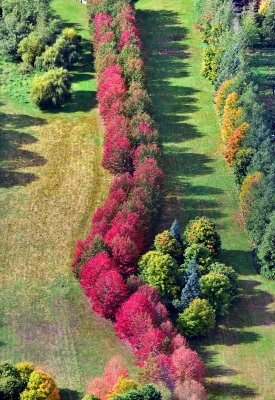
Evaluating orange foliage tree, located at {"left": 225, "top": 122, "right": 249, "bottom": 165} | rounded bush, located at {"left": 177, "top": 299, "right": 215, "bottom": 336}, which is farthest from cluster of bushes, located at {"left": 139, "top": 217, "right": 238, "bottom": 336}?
orange foliage tree, located at {"left": 225, "top": 122, "right": 249, "bottom": 165}

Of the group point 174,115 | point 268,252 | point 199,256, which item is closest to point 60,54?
point 174,115

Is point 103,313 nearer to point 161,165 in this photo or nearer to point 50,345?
point 50,345

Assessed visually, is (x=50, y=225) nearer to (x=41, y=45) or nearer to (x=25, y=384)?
(x=25, y=384)

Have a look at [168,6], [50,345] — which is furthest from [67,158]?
[168,6]

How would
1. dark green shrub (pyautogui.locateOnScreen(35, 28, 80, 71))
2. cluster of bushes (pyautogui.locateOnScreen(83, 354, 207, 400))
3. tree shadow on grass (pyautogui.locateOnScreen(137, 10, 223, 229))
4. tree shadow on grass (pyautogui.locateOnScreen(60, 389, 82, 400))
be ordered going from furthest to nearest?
dark green shrub (pyautogui.locateOnScreen(35, 28, 80, 71)) < tree shadow on grass (pyautogui.locateOnScreen(137, 10, 223, 229)) < tree shadow on grass (pyautogui.locateOnScreen(60, 389, 82, 400)) < cluster of bushes (pyautogui.locateOnScreen(83, 354, 207, 400))

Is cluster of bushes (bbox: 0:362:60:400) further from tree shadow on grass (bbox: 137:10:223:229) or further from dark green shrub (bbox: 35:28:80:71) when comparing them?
dark green shrub (bbox: 35:28:80:71)

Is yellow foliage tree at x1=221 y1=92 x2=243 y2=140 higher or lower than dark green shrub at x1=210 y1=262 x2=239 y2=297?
higher
